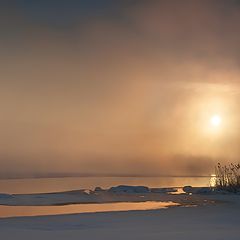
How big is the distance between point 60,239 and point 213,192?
12585mm

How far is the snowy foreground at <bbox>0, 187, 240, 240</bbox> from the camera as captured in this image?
8.64 m

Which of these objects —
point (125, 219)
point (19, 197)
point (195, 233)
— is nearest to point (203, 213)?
point (125, 219)

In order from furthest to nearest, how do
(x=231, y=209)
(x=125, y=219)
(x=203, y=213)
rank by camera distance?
(x=231, y=209) → (x=203, y=213) → (x=125, y=219)

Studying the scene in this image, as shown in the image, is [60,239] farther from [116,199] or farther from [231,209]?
[116,199]

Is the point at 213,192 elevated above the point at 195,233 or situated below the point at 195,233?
above

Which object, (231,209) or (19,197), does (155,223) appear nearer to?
(231,209)

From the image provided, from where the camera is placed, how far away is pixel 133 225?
33.3 feet

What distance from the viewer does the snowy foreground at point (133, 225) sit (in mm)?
8641

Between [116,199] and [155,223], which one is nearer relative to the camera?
[155,223]

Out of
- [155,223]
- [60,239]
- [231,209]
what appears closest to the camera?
[60,239]

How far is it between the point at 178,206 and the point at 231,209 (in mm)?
1624

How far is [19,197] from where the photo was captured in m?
17.1

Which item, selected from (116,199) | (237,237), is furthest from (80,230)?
(116,199)

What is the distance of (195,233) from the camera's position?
8859 millimetres
